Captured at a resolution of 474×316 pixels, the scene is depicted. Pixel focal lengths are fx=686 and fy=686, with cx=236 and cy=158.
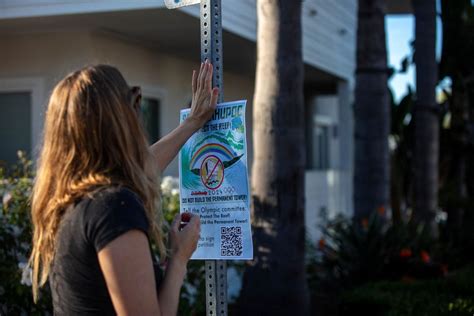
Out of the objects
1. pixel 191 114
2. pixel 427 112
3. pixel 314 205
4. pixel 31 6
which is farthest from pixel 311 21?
pixel 191 114

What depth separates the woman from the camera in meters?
1.89

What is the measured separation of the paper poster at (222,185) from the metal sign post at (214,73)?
9cm

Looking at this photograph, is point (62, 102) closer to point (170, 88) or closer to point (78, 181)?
point (78, 181)

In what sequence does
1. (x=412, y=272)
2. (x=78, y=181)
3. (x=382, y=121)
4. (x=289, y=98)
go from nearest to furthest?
(x=78, y=181) → (x=289, y=98) → (x=412, y=272) → (x=382, y=121)

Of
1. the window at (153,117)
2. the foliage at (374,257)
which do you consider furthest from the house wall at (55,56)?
the foliage at (374,257)

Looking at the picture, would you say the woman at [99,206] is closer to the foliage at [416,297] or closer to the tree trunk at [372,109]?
the foliage at [416,297]

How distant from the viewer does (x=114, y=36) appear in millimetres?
8883

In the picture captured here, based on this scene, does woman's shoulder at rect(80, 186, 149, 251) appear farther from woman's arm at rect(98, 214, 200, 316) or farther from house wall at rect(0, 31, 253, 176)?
house wall at rect(0, 31, 253, 176)

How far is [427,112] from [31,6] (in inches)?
220

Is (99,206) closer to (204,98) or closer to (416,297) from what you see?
(204,98)

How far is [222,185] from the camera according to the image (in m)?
2.77

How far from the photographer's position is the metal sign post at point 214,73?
2.80 metres

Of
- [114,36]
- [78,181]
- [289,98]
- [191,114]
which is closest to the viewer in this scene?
[78,181]

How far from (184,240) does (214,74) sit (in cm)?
84
